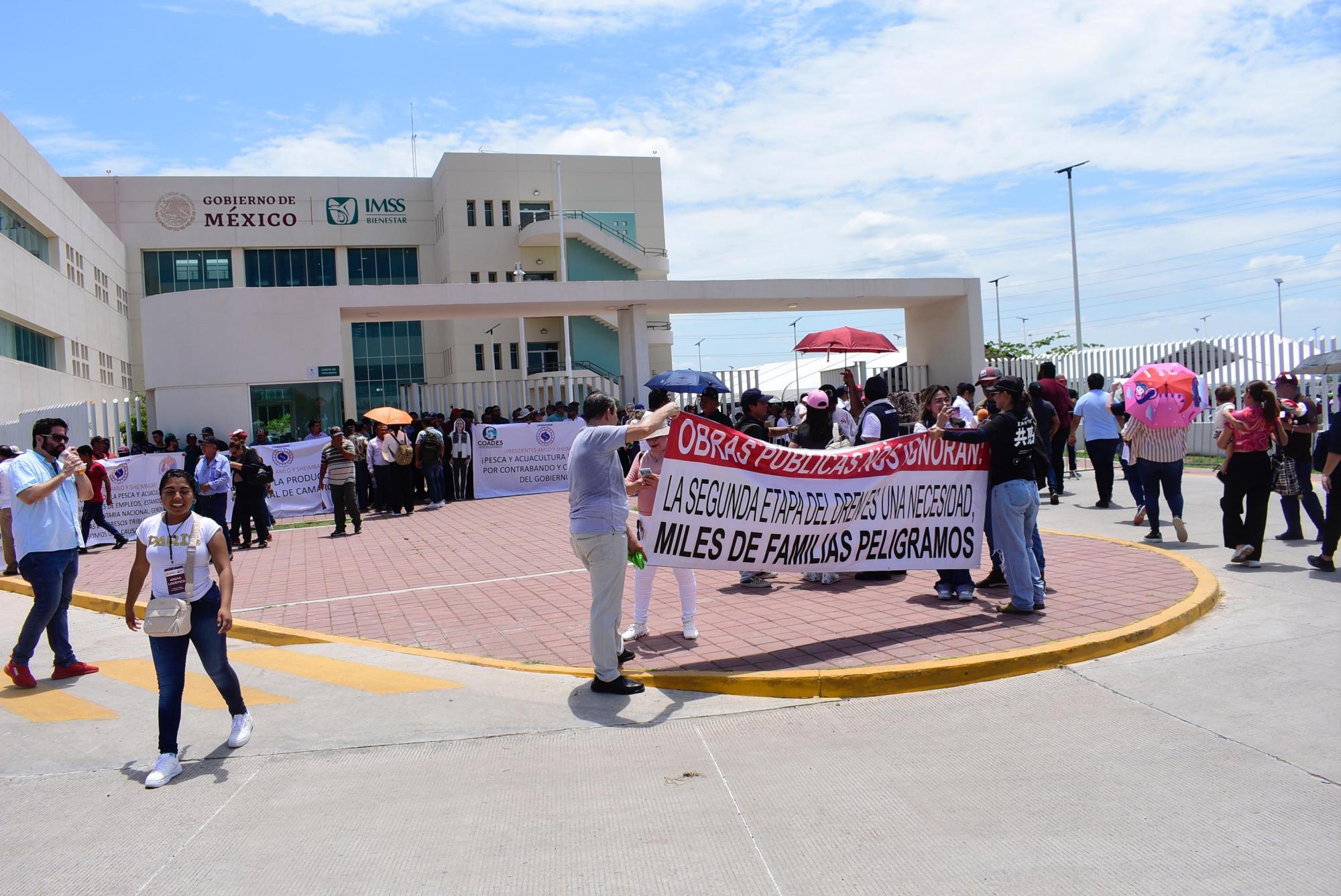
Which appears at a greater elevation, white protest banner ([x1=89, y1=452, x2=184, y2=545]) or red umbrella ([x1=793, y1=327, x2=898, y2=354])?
red umbrella ([x1=793, y1=327, x2=898, y2=354])

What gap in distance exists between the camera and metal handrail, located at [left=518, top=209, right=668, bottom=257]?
166 feet

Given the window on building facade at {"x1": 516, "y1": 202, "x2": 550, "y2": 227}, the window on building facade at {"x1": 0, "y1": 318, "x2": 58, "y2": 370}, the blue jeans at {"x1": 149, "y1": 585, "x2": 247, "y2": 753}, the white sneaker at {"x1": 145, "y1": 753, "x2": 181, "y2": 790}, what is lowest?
the white sneaker at {"x1": 145, "y1": 753, "x2": 181, "y2": 790}

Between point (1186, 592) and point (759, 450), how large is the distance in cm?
396

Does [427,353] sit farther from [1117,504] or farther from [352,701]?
[352,701]

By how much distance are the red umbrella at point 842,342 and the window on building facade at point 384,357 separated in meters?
36.1

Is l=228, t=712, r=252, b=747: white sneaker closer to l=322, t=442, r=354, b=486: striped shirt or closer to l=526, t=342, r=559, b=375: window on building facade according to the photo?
l=322, t=442, r=354, b=486: striped shirt

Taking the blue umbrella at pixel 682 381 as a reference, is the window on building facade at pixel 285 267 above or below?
above

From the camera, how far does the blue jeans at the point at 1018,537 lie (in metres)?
7.58

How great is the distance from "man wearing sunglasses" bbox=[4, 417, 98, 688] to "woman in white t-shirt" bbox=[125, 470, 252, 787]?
1.88 meters

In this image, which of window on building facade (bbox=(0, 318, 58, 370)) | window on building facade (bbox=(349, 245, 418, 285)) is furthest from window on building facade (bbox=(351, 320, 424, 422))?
window on building facade (bbox=(0, 318, 58, 370))

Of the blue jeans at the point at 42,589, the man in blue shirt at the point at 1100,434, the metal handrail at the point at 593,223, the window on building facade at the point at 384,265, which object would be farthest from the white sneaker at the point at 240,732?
the window on building facade at the point at 384,265

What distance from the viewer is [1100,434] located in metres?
14.3

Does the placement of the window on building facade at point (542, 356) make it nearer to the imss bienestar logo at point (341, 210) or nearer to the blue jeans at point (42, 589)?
the imss bienestar logo at point (341, 210)

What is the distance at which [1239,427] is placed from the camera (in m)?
9.62
